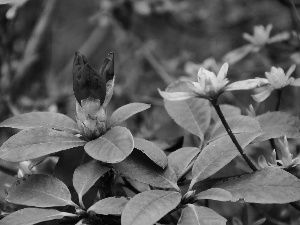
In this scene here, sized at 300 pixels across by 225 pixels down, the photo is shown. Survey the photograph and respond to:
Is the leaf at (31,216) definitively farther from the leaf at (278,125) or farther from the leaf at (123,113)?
the leaf at (278,125)

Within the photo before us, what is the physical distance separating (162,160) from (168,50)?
94.4 inches

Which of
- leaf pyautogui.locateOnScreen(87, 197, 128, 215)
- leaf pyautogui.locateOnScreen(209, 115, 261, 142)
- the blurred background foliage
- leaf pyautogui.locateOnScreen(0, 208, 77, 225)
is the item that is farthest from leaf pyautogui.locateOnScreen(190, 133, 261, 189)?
the blurred background foliage

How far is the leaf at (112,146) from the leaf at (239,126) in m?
0.20

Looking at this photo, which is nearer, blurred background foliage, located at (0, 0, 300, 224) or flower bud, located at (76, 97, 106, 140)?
flower bud, located at (76, 97, 106, 140)

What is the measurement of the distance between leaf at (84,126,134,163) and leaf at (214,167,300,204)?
166 millimetres

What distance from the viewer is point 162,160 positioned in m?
0.82

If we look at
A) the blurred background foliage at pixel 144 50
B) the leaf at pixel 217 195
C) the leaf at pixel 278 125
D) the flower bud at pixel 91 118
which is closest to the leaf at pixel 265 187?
the leaf at pixel 217 195

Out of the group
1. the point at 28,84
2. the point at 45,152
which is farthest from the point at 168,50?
the point at 45,152

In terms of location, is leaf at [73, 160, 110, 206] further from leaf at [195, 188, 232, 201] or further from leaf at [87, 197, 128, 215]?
leaf at [195, 188, 232, 201]

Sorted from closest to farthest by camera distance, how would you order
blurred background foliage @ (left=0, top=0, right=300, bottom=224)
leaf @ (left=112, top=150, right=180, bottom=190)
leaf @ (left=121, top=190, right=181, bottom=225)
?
leaf @ (left=121, top=190, right=181, bottom=225)
leaf @ (left=112, top=150, right=180, bottom=190)
blurred background foliage @ (left=0, top=0, right=300, bottom=224)

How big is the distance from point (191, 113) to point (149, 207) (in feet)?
1.02

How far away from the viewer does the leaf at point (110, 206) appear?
0.77 meters

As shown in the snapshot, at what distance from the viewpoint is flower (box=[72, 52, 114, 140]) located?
0.85 meters

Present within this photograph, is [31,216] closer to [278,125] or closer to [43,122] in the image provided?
[43,122]
